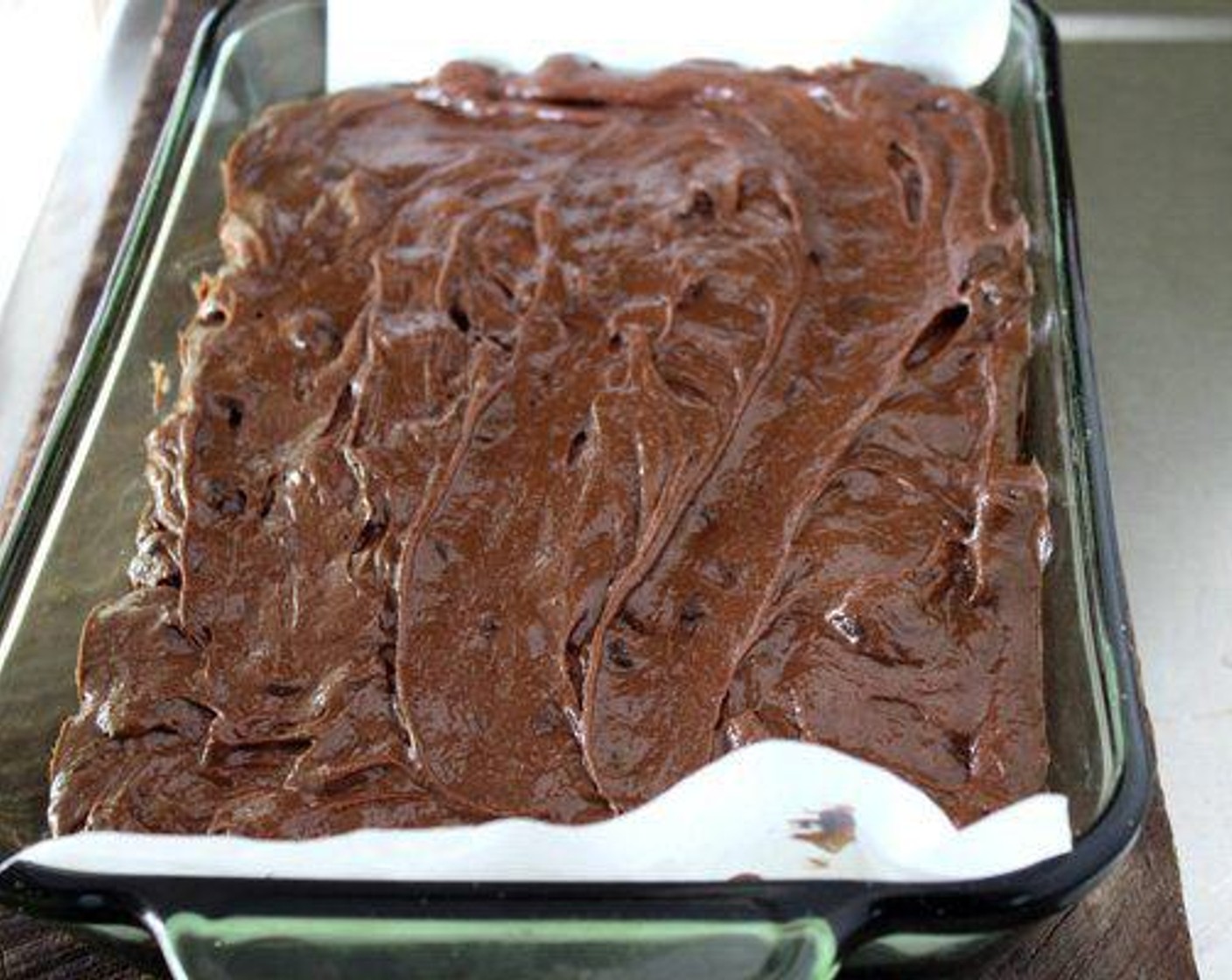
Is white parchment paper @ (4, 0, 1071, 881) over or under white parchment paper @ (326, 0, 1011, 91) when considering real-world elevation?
under

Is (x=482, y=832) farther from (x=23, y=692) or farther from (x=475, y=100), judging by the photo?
(x=475, y=100)

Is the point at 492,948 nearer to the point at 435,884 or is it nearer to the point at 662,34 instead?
the point at 435,884

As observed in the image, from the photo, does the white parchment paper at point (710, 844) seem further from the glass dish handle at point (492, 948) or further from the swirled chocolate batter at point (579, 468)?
the swirled chocolate batter at point (579, 468)

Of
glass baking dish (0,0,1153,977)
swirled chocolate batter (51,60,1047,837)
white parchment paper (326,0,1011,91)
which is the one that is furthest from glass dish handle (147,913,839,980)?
white parchment paper (326,0,1011,91)

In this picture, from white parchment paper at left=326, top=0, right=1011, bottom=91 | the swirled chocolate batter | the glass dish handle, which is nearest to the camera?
the glass dish handle

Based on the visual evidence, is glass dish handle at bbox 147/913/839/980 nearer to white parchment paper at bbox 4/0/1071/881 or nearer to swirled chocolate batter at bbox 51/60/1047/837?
white parchment paper at bbox 4/0/1071/881

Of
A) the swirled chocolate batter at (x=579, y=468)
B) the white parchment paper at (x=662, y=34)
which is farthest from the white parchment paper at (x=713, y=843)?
the white parchment paper at (x=662, y=34)

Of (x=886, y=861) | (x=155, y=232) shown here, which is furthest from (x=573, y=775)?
(x=155, y=232)
